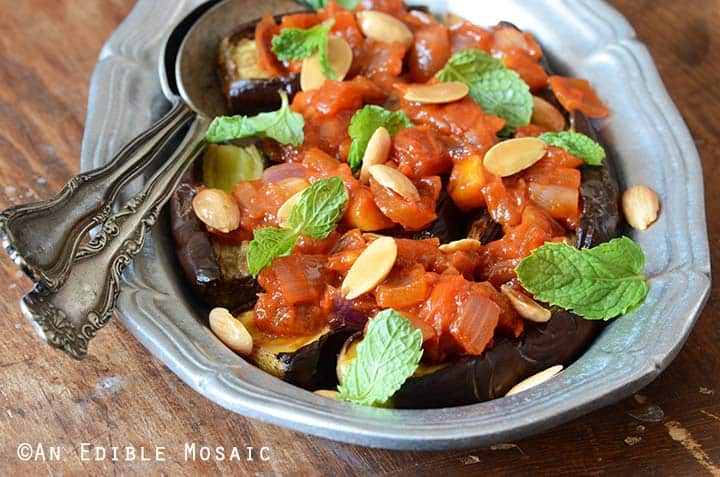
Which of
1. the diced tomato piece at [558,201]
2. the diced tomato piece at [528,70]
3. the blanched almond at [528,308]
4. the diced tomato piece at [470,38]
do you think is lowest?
the blanched almond at [528,308]

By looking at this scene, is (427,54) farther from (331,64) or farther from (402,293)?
(402,293)

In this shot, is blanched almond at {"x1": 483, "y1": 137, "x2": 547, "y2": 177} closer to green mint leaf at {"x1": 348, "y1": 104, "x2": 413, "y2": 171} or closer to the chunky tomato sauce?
the chunky tomato sauce

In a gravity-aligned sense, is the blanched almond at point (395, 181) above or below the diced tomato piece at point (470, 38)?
below

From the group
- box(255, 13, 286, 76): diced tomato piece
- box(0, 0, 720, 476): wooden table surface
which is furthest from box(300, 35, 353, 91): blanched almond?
box(0, 0, 720, 476): wooden table surface

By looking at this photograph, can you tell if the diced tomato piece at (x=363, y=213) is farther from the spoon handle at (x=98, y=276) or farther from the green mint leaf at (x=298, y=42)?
the green mint leaf at (x=298, y=42)

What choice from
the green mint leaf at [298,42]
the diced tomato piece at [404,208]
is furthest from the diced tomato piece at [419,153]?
the green mint leaf at [298,42]
